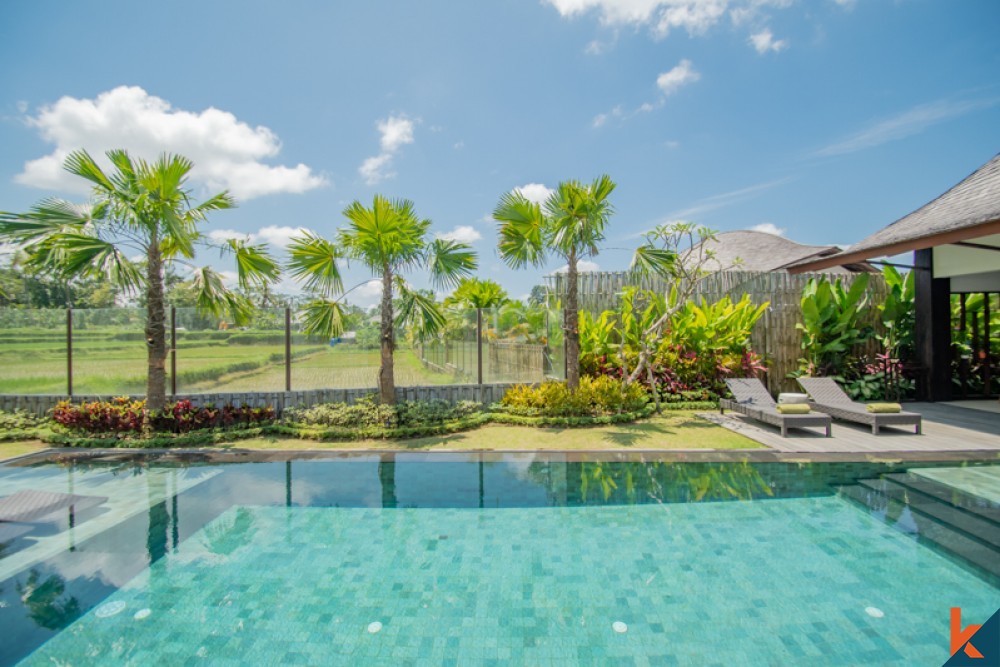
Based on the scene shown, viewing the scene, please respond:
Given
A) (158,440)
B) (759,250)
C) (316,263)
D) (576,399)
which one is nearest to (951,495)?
(576,399)

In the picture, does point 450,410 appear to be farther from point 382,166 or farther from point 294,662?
point 294,662

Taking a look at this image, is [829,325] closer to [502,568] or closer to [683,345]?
[683,345]

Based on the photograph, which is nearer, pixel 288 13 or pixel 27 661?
pixel 27 661

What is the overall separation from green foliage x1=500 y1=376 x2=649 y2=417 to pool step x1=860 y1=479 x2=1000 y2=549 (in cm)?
435

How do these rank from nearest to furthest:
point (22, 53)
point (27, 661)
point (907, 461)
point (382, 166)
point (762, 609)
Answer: point (27, 661) < point (762, 609) < point (907, 461) < point (22, 53) < point (382, 166)

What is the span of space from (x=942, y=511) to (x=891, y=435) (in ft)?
12.2

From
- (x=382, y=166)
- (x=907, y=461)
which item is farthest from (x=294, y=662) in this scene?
(x=382, y=166)

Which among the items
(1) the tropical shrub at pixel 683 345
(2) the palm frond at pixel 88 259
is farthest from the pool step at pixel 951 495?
(2) the palm frond at pixel 88 259

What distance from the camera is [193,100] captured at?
355 inches

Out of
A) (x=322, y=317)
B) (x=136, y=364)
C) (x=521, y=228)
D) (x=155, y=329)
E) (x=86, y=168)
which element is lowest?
(x=136, y=364)

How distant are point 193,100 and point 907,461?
44.6 ft

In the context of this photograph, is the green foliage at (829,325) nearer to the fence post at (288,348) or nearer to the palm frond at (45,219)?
the fence post at (288,348)

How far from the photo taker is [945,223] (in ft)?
25.9

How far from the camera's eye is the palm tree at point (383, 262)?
328 inches
